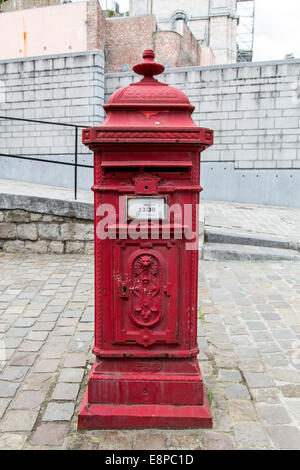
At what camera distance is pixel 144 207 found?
2.28 m

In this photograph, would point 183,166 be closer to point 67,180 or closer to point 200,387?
point 200,387

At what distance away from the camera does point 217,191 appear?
40.6ft

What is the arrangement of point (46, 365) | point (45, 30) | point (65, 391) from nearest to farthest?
point (65, 391)
point (46, 365)
point (45, 30)

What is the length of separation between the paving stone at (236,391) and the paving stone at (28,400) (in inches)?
49.0

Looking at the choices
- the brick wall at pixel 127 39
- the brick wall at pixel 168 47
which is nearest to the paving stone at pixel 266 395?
the brick wall at pixel 168 47

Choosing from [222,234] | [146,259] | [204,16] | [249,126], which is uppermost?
[204,16]

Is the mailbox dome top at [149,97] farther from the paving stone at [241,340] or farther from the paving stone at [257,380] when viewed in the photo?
the paving stone at [241,340]

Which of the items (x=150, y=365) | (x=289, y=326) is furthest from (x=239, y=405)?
(x=289, y=326)

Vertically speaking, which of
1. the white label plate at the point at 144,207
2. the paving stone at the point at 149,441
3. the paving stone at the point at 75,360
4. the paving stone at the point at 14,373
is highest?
the white label plate at the point at 144,207

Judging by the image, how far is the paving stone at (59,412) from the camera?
2477 millimetres

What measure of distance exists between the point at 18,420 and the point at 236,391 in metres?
1.43

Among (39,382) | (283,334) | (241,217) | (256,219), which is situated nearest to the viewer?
(39,382)

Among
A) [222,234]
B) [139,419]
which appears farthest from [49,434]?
[222,234]

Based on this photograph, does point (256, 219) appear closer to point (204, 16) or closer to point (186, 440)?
point (186, 440)
